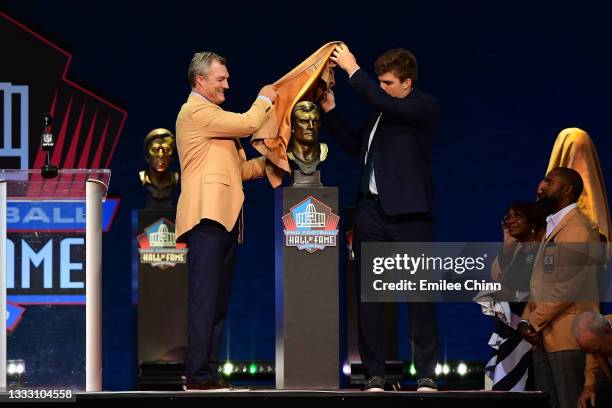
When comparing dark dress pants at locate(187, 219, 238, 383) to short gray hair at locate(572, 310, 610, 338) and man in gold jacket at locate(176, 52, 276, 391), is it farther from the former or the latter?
short gray hair at locate(572, 310, 610, 338)

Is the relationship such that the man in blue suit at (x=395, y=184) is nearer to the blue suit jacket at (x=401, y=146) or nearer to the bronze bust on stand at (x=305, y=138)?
the blue suit jacket at (x=401, y=146)

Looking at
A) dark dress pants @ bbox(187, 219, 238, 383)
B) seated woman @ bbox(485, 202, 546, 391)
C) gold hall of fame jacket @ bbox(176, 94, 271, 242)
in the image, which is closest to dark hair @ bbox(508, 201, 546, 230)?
seated woman @ bbox(485, 202, 546, 391)

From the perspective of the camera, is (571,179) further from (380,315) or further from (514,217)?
(380,315)

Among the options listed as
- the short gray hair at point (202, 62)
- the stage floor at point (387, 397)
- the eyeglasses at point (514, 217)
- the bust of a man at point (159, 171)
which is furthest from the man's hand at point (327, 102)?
the stage floor at point (387, 397)

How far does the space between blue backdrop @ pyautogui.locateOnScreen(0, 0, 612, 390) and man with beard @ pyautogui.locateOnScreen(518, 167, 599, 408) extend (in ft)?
8.28

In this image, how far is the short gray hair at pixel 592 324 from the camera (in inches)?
256

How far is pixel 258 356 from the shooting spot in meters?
9.38

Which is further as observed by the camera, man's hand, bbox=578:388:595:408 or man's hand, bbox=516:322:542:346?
man's hand, bbox=516:322:542:346

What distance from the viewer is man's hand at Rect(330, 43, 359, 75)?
6749 millimetres

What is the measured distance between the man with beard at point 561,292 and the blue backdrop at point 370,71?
8.28 feet

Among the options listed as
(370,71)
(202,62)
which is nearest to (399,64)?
(202,62)

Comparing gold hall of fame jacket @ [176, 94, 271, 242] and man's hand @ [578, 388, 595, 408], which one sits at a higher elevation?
gold hall of fame jacket @ [176, 94, 271, 242]

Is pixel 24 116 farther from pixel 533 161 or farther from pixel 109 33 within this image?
pixel 533 161

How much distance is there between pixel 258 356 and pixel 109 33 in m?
2.34
